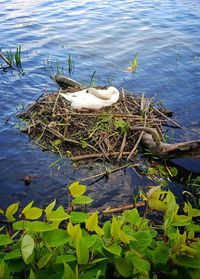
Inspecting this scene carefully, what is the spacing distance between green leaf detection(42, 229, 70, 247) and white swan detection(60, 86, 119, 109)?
473 centimetres

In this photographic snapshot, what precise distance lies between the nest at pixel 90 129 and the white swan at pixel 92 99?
0.35 ft

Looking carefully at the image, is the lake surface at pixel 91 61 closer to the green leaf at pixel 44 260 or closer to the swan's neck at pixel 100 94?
the swan's neck at pixel 100 94

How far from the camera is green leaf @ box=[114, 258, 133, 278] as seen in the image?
1.48m

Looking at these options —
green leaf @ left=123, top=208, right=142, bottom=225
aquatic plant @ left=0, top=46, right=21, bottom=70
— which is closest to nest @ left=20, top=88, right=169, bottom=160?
aquatic plant @ left=0, top=46, right=21, bottom=70

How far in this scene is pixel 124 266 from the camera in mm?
1500

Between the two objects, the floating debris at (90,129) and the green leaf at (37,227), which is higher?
the green leaf at (37,227)

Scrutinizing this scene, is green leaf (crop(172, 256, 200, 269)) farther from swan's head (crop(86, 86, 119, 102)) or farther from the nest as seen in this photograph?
swan's head (crop(86, 86, 119, 102))

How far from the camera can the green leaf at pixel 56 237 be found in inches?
58.9

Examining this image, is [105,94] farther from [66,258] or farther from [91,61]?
[66,258]

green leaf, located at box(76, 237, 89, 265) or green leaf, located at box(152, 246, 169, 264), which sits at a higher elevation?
green leaf, located at box(76, 237, 89, 265)

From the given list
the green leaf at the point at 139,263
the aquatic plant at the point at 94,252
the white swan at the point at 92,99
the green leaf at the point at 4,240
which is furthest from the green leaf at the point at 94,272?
the white swan at the point at 92,99

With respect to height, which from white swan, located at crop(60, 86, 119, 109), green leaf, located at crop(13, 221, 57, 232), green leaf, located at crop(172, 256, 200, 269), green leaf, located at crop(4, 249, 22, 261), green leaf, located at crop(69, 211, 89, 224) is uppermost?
green leaf, located at crop(13, 221, 57, 232)

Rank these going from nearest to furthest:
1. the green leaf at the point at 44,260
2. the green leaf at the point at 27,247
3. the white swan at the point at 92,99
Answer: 1. the green leaf at the point at 27,247
2. the green leaf at the point at 44,260
3. the white swan at the point at 92,99

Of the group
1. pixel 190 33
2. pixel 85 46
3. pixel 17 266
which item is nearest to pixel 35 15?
pixel 85 46
